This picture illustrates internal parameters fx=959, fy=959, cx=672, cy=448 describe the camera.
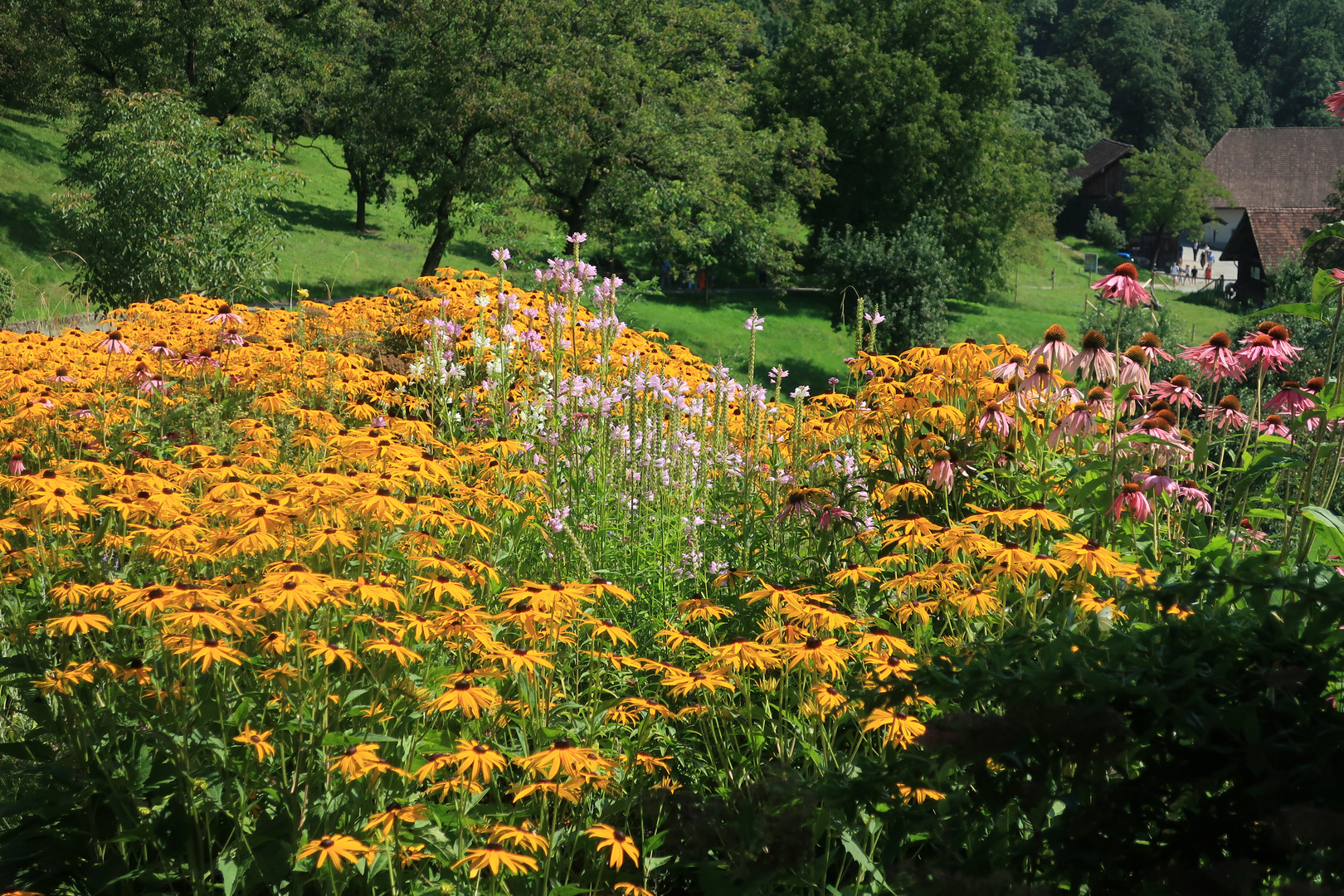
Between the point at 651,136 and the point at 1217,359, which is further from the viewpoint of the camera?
the point at 651,136

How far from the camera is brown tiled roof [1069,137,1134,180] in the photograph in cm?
6078

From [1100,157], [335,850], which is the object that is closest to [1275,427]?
[335,850]

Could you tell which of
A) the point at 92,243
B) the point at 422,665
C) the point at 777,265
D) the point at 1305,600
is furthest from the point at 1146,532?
the point at 777,265

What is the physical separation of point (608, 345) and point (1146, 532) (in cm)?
Result: 252

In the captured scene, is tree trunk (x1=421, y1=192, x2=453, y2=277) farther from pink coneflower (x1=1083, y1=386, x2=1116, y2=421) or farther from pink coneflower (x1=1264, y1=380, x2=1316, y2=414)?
pink coneflower (x1=1264, y1=380, x2=1316, y2=414)

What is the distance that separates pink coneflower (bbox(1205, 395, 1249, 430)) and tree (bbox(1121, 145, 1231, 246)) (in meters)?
53.6

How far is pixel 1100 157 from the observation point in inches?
2451

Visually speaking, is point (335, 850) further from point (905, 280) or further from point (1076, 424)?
point (905, 280)

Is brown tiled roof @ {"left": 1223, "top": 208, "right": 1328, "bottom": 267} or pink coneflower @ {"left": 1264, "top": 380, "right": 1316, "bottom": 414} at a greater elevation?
brown tiled roof @ {"left": 1223, "top": 208, "right": 1328, "bottom": 267}

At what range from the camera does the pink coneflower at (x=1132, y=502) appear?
9.34 ft

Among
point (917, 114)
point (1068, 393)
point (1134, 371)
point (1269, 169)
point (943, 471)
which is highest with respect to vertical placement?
point (1269, 169)

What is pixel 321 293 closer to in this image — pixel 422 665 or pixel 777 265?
pixel 777 265

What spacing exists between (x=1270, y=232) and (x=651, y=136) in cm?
3366

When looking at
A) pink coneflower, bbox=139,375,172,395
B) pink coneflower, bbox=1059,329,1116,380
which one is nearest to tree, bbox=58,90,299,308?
pink coneflower, bbox=139,375,172,395
